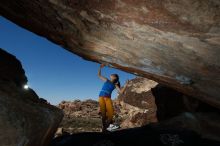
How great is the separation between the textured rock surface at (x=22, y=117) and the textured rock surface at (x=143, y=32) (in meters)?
2.57

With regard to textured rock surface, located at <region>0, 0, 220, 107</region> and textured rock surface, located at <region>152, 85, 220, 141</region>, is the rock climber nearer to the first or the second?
textured rock surface, located at <region>0, 0, 220, 107</region>

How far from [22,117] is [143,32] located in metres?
4.02

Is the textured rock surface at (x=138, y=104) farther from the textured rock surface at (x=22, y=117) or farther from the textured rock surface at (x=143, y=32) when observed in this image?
the textured rock surface at (x=22, y=117)

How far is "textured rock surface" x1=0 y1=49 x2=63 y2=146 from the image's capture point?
24.8ft

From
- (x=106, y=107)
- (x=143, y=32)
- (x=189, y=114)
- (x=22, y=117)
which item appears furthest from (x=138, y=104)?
(x=22, y=117)

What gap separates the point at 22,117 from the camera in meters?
7.94

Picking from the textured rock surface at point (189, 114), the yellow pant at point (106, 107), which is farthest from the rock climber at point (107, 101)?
the textured rock surface at point (189, 114)

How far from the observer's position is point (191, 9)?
21.6 feet

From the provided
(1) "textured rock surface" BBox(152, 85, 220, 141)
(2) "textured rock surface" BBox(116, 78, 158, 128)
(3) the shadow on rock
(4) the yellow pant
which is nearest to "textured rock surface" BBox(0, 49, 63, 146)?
(3) the shadow on rock

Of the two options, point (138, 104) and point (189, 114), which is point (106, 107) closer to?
point (189, 114)

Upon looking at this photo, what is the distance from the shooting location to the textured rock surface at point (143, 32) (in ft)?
22.8

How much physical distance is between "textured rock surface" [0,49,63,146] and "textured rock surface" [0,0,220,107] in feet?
8.44

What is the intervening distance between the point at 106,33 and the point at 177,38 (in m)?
2.35

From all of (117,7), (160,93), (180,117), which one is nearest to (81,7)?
(117,7)
